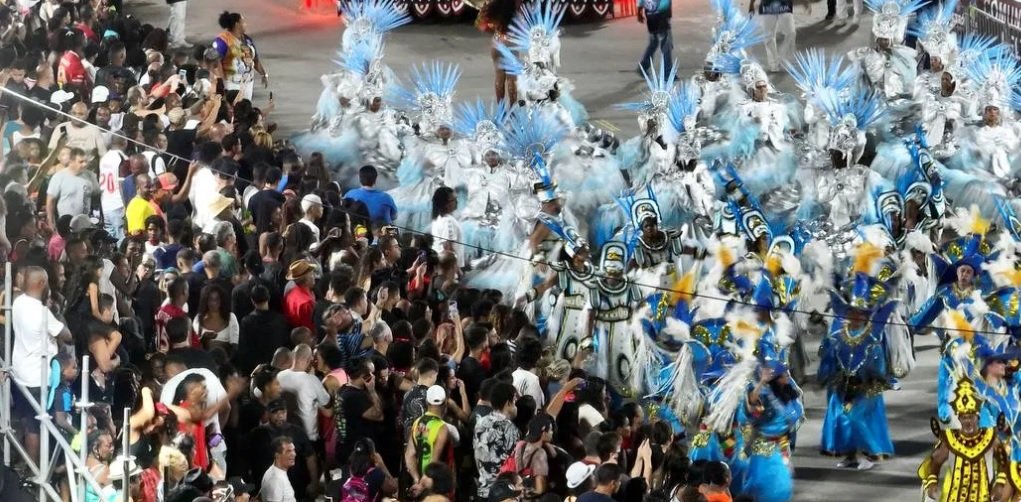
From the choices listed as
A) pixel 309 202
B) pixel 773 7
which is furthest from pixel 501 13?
pixel 309 202

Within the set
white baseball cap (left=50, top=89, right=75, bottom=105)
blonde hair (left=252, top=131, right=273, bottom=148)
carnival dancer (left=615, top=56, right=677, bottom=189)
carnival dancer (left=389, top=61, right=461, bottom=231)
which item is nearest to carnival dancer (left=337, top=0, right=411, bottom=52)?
carnival dancer (left=389, top=61, right=461, bottom=231)

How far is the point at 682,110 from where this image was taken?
1708cm

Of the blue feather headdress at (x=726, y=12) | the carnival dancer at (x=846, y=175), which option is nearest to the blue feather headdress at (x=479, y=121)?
the carnival dancer at (x=846, y=175)

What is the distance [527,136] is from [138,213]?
3513 millimetres

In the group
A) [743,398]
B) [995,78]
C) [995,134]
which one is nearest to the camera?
[743,398]

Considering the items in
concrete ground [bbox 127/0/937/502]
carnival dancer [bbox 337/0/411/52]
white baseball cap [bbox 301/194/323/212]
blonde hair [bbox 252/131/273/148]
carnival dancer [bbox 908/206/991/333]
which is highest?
carnival dancer [bbox 337/0/411/52]

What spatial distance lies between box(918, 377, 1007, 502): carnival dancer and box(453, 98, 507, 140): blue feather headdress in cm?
524

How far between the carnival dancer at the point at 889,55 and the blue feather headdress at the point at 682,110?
109 inches

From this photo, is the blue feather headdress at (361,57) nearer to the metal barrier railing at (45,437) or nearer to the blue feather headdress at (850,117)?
the blue feather headdress at (850,117)

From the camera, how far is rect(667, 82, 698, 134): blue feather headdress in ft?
55.4

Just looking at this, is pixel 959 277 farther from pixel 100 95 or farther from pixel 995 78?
pixel 100 95

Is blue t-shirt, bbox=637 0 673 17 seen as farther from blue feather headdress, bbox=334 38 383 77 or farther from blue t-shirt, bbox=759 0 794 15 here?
blue feather headdress, bbox=334 38 383 77

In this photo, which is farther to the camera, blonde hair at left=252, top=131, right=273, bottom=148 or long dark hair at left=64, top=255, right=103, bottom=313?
blonde hair at left=252, top=131, right=273, bottom=148

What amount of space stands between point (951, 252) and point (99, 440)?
6196mm
